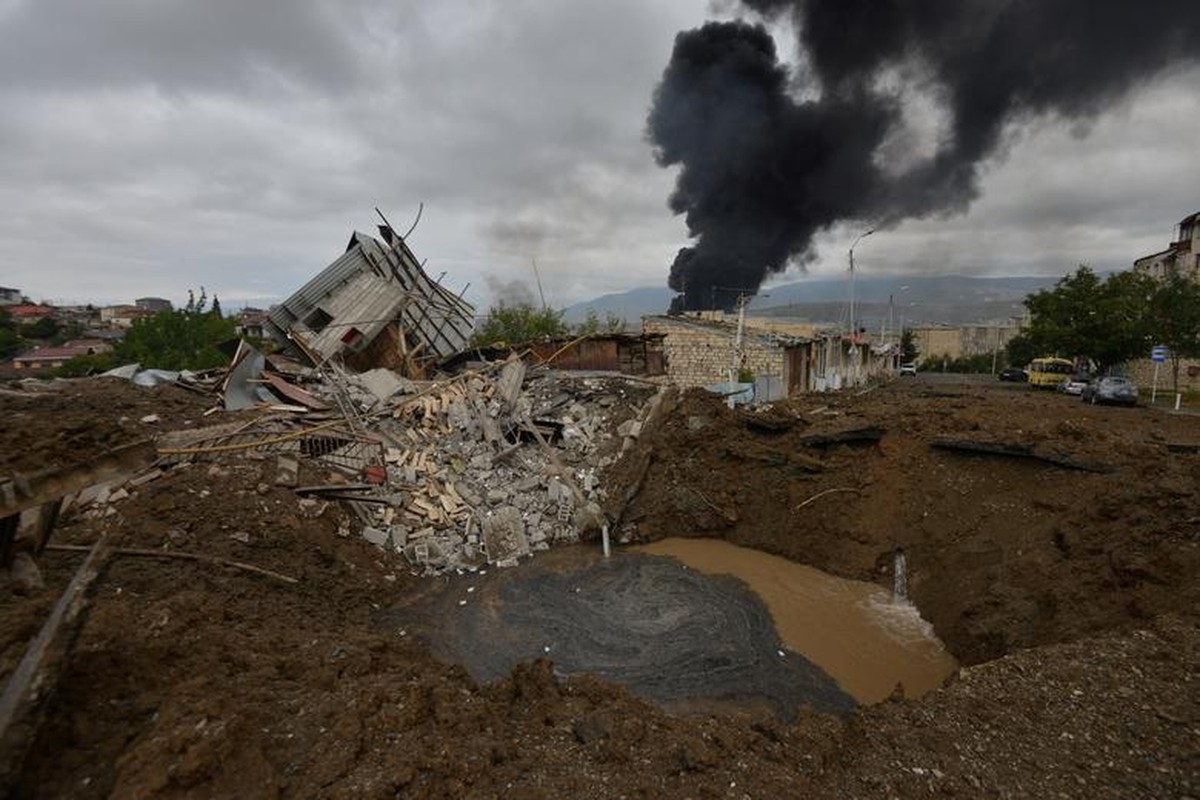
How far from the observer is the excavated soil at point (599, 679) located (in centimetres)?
340

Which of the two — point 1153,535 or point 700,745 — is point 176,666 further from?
point 1153,535

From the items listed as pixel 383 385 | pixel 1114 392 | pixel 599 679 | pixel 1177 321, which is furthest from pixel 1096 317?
pixel 599 679

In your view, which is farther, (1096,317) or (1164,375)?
(1164,375)

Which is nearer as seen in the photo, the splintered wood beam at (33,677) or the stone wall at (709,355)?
the splintered wood beam at (33,677)

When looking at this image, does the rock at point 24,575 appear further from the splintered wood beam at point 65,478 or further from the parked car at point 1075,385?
the parked car at point 1075,385

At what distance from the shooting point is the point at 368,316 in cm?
1563

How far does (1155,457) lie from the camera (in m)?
7.98

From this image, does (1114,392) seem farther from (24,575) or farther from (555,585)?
(24,575)

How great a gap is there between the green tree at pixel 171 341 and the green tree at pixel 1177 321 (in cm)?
4656

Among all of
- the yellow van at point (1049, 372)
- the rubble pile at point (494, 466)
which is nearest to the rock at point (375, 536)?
the rubble pile at point (494, 466)

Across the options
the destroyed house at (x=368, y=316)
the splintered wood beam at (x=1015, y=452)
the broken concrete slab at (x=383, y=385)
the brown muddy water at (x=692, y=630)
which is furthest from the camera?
the destroyed house at (x=368, y=316)

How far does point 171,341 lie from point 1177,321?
5142cm

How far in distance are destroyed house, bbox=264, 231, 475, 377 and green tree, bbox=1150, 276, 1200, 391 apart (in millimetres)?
32278

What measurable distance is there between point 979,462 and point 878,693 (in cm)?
497
